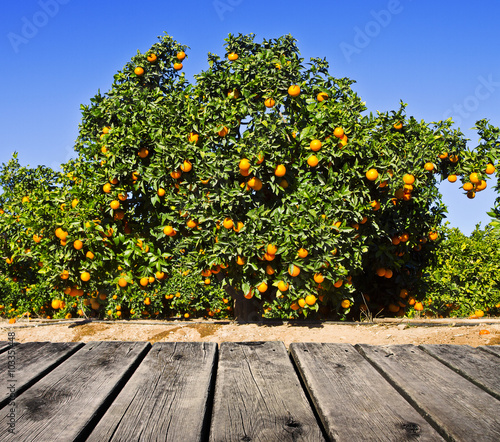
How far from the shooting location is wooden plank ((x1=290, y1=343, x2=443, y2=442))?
58.0 inches

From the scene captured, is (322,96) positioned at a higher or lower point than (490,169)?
higher

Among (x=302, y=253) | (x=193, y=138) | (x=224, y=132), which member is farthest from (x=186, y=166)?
(x=302, y=253)

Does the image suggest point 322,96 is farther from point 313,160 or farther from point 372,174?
point 372,174

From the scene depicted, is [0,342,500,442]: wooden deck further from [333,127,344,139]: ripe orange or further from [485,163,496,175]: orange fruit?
[485,163,496,175]: orange fruit

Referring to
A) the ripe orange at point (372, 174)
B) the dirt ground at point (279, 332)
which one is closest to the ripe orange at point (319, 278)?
the dirt ground at point (279, 332)

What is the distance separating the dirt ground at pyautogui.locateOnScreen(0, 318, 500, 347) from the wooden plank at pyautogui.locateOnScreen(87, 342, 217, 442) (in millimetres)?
4123

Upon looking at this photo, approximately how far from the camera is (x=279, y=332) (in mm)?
6438

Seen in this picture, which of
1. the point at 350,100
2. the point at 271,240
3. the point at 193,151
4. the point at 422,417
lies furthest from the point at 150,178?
the point at 422,417

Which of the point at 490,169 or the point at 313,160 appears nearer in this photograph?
the point at 313,160

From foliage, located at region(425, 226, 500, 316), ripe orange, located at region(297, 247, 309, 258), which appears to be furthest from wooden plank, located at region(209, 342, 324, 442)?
foliage, located at region(425, 226, 500, 316)

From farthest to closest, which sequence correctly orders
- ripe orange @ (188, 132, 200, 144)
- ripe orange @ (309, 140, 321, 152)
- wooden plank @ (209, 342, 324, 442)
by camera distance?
ripe orange @ (188, 132, 200, 144) < ripe orange @ (309, 140, 321, 152) < wooden plank @ (209, 342, 324, 442)

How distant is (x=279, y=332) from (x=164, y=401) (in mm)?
4912

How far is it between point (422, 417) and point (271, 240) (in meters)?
4.80

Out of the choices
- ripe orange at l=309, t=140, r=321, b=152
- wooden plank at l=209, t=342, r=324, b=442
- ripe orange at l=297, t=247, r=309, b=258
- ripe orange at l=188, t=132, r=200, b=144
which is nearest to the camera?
wooden plank at l=209, t=342, r=324, b=442
